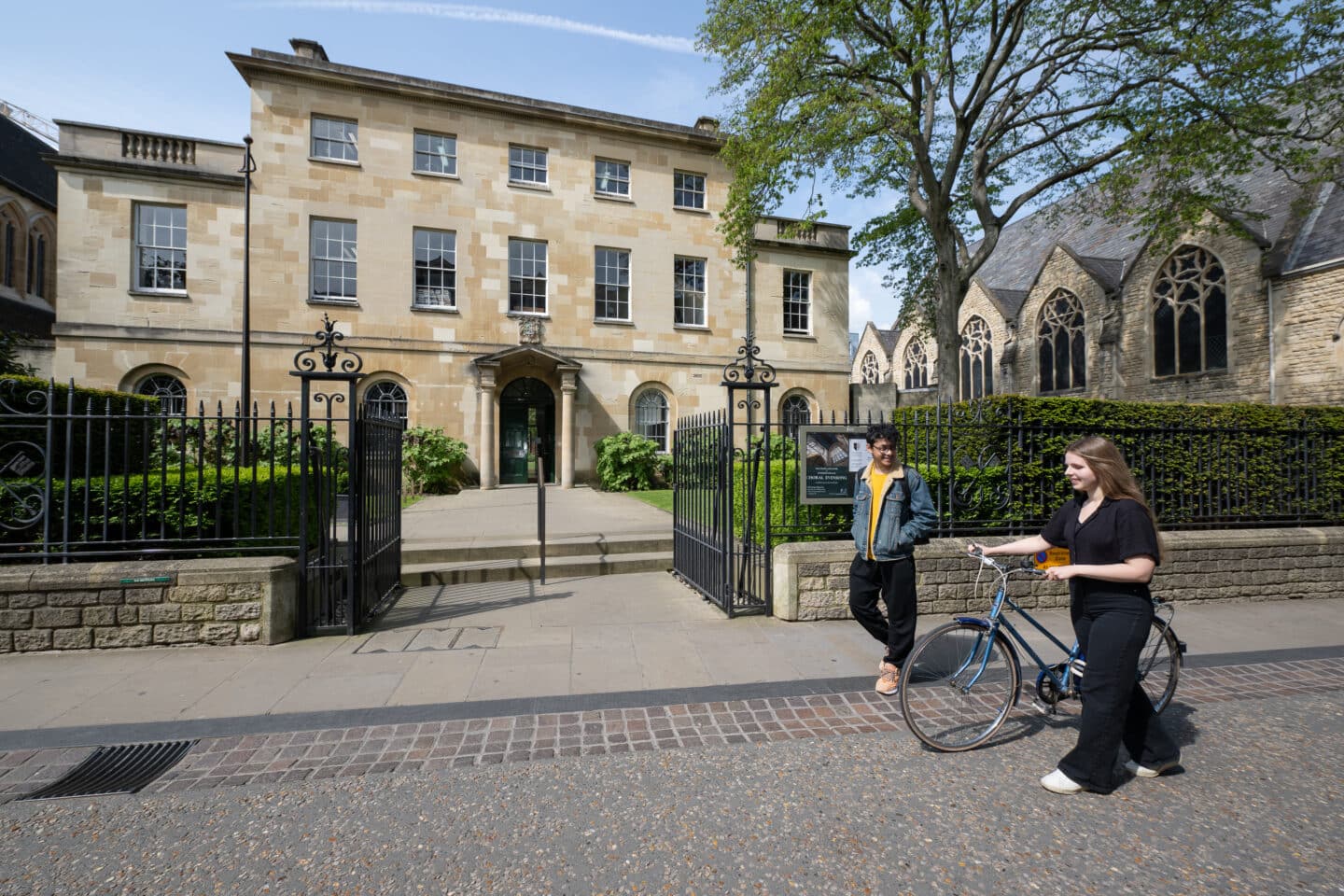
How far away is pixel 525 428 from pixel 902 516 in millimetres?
15598

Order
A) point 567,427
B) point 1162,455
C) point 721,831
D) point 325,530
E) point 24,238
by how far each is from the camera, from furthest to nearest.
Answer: point 24,238 → point 567,427 → point 1162,455 → point 325,530 → point 721,831

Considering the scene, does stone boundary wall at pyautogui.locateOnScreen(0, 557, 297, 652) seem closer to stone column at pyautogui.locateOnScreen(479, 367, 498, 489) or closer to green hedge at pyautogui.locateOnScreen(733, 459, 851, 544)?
green hedge at pyautogui.locateOnScreen(733, 459, 851, 544)

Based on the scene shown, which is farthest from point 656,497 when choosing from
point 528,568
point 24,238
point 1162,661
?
point 24,238

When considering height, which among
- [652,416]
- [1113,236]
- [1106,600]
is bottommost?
[1106,600]

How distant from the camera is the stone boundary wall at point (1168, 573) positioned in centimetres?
627

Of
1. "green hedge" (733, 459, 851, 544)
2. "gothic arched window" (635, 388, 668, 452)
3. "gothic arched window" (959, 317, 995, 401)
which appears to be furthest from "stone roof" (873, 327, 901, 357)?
"green hedge" (733, 459, 851, 544)

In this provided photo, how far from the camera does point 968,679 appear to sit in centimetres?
361

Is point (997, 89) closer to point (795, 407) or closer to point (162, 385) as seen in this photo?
point (795, 407)

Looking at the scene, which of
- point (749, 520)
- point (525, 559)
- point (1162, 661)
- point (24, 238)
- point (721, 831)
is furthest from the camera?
point (24, 238)

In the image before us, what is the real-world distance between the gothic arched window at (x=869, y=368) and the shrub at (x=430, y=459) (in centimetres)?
3935

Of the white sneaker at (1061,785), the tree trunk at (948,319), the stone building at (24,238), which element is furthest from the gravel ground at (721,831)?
the stone building at (24,238)

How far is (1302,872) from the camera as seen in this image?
250 cm

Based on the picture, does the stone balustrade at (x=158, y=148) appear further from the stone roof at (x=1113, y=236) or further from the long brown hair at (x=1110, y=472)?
the stone roof at (x=1113, y=236)

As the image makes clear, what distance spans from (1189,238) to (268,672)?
2902 centimetres
